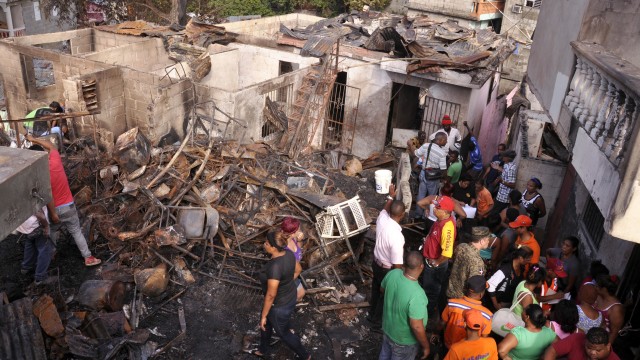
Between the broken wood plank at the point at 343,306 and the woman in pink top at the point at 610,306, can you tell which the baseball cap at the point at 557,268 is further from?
the broken wood plank at the point at 343,306

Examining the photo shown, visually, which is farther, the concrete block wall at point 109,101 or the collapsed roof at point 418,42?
the collapsed roof at point 418,42

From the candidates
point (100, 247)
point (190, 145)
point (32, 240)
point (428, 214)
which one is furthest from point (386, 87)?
point (32, 240)

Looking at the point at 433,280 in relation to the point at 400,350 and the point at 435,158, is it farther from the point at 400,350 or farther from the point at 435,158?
the point at 435,158

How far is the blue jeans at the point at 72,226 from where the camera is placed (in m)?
7.37

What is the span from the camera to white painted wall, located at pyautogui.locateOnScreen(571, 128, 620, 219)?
448 centimetres

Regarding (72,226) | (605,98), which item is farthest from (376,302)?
(72,226)

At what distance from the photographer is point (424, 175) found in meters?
10.1

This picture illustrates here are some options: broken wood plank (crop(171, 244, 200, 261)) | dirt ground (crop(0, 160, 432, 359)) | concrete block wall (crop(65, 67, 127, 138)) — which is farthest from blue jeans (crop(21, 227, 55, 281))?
concrete block wall (crop(65, 67, 127, 138))

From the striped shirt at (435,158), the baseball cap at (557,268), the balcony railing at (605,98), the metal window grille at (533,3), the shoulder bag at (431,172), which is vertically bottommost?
the shoulder bag at (431,172)

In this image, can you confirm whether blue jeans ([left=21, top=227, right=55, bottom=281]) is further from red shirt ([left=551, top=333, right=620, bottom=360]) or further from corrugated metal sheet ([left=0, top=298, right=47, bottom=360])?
red shirt ([left=551, top=333, right=620, bottom=360])

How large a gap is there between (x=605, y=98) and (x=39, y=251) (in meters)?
7.20

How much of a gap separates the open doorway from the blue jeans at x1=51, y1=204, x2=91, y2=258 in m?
9.55

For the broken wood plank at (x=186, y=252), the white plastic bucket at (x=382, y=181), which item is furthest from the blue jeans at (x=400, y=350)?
the white plastic bucket at (x=382, y=181)

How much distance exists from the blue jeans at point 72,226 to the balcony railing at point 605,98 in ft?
22.0
